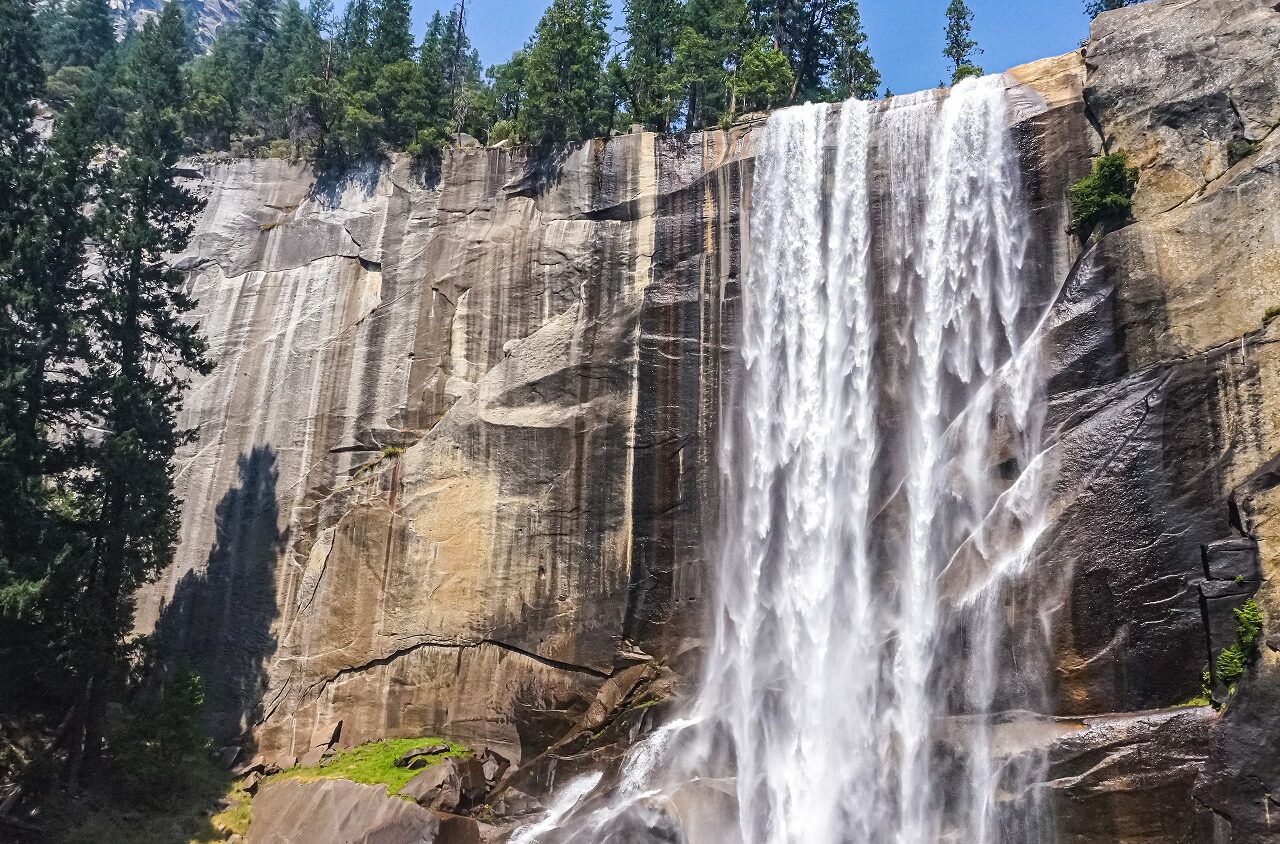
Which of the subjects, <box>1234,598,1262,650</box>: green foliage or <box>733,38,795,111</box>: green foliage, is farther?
<box>733,38,795,111</box>: green foliage

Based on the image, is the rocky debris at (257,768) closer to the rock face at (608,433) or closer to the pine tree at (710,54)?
the rock face at (608,433)

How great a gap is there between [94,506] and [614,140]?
58.0 ft

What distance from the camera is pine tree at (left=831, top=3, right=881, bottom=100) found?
4034 cm

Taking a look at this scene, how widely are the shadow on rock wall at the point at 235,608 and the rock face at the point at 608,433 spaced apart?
87 mm

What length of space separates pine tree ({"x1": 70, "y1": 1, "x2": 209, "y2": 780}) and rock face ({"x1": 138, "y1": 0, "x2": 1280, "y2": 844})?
368 cm

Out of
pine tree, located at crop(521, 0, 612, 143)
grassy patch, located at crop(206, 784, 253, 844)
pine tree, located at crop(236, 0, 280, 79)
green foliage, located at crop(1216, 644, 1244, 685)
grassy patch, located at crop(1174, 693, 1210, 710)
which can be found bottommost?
grassy patch, located at crop(206, 784, 253, 844)

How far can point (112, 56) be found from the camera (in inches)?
2046

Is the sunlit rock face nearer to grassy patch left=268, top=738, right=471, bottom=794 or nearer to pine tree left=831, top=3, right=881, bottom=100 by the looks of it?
grassy patch left=268, top=738, right=471, bottom=794

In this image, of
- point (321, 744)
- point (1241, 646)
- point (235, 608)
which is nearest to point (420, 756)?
point (321, 744)

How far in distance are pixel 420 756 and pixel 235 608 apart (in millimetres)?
7884

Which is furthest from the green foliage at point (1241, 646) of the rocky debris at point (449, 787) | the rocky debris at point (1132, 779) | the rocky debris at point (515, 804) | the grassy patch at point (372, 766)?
the grassy patch at point (372, 766)

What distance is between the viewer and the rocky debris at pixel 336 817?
1983cm

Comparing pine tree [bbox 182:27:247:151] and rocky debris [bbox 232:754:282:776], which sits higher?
pine tree [bbox 182:27:247:151]

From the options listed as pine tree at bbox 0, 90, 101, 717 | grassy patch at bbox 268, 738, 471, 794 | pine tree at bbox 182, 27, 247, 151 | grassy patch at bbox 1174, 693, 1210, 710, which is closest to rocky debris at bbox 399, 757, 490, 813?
grassy patch at bbox 268, 738, 471, 794
